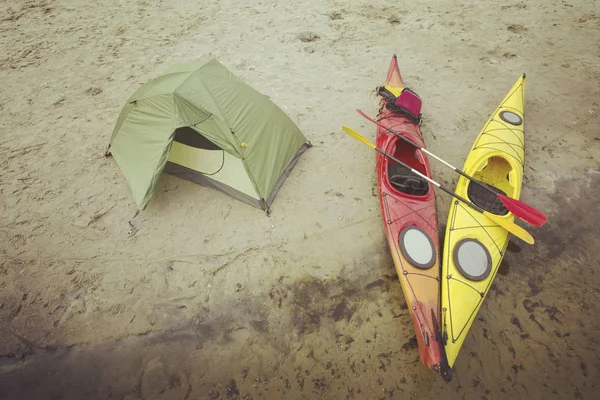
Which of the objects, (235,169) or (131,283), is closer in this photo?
(131,283)

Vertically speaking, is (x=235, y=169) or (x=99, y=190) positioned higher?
(x=235, y=169)

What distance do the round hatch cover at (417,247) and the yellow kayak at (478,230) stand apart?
244 millimetres

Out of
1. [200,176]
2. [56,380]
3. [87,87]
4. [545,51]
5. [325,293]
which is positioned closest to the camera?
[56,380]

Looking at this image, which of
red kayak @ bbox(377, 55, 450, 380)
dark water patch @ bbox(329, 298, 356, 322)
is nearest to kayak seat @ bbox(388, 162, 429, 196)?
red kayak @ bbox(377, 55, 450, 380)

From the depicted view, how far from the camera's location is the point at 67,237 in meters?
5.18

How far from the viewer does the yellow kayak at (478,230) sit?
3.98m

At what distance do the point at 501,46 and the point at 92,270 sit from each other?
11309mm

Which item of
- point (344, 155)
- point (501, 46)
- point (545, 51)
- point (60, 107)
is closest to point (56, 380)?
point (344, 155)

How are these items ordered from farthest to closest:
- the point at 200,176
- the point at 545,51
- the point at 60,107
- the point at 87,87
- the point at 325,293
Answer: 1. the point at 545,51
2. the point at 87,87
3. the point at 60,107
4. the point at 200,176
5. the point at 325,293

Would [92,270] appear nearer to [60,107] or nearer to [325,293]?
[325,293]

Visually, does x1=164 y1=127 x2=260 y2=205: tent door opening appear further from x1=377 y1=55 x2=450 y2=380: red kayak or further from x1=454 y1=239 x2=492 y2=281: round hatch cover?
x1=454 y1=239 x2=492 y2=281: round hatch cover

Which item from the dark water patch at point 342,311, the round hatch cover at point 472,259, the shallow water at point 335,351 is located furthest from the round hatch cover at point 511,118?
the dark water patch at point 342,311

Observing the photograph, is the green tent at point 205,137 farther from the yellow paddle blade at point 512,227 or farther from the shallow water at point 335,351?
the yellow paddle blade at point 512,227

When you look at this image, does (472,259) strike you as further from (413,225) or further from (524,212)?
(524,212)
